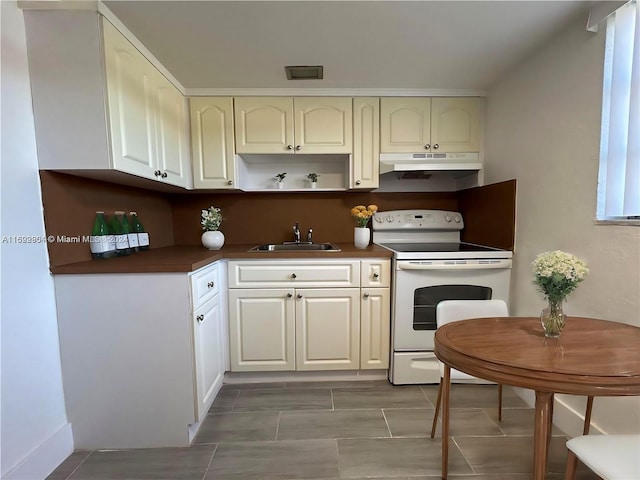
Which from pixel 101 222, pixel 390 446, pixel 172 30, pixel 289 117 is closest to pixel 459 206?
pixel 289 117

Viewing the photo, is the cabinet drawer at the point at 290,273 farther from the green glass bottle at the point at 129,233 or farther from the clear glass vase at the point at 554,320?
the clear glass vase at the point at 554,320

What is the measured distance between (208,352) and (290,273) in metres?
0.68

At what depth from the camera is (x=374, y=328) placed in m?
2.09

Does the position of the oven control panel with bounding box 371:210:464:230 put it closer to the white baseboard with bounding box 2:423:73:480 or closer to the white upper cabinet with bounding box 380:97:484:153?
the white upper cabinet with bounding box 380:97:484:153

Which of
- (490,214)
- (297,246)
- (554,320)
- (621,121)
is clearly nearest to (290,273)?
(297,246)

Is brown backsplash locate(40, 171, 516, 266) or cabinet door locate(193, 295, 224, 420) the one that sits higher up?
brown backsplash locate(40, 171, 516, 266)

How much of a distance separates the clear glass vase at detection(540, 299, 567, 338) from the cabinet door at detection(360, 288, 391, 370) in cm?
104

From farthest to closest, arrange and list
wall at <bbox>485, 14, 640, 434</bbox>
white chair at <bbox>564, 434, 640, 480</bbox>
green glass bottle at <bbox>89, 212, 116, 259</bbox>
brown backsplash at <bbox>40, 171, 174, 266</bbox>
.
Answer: green glass bottle at <bbox>89, 212, 116, 259</bbox>
brown backsplash at <bbox>40, 171, 174, 266</bbox>
wall at <bbox>485, 14, 640, 434</bbox>
white chair at <bbox>564, 434, 640, 480</bbox>

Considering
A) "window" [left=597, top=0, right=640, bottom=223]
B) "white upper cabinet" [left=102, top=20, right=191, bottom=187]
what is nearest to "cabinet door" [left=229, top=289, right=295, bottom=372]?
"white upper cabinet" [left=102, top=20, right=191, bottom=187]

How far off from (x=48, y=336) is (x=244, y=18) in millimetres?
1748

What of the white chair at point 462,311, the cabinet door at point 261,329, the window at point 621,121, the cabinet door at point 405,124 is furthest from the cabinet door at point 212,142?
the window at point 621,121

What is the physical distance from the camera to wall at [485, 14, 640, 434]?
4.33 feet

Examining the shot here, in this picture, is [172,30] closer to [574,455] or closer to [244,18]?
[244,18]

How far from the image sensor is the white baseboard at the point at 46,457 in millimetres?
1253
